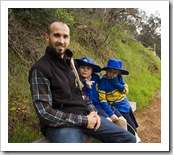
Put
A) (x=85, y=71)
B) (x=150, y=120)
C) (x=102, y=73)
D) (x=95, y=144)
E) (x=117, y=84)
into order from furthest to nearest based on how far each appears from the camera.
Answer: (x=102, y=73) < (x=150, y=120) < (x=117, y=84) < (x=85, y=71) < (x=95, y=144)

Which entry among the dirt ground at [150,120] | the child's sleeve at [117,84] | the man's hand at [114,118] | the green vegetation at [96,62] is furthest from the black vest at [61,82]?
the dirt ground at [150,120]

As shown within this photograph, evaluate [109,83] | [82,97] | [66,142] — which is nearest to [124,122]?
[109,83]

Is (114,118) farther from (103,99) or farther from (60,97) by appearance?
(60,97)

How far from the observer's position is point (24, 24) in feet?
11.1

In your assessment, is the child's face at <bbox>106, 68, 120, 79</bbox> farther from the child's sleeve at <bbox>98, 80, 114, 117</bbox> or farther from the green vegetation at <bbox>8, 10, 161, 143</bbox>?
the green vegetation at <bbox>8, 10, 161, 143</bbox>

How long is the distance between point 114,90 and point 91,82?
283 mm

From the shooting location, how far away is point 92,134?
7.13 feet

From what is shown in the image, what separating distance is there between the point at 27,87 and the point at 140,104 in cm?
231

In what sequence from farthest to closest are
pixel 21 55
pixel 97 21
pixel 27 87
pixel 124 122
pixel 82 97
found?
pixel 97 21 < pixel 21 55 < pixel 27 87 < pixel 124 122 < pixel 82 97

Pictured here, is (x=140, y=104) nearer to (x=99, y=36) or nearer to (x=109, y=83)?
(x=99, y=36)

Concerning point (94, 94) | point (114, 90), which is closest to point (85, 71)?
point (94, 94)

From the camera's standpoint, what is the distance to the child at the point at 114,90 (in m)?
2.55

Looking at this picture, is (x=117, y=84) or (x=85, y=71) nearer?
(x=85, y=71)

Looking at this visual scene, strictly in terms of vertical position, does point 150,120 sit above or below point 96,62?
below
